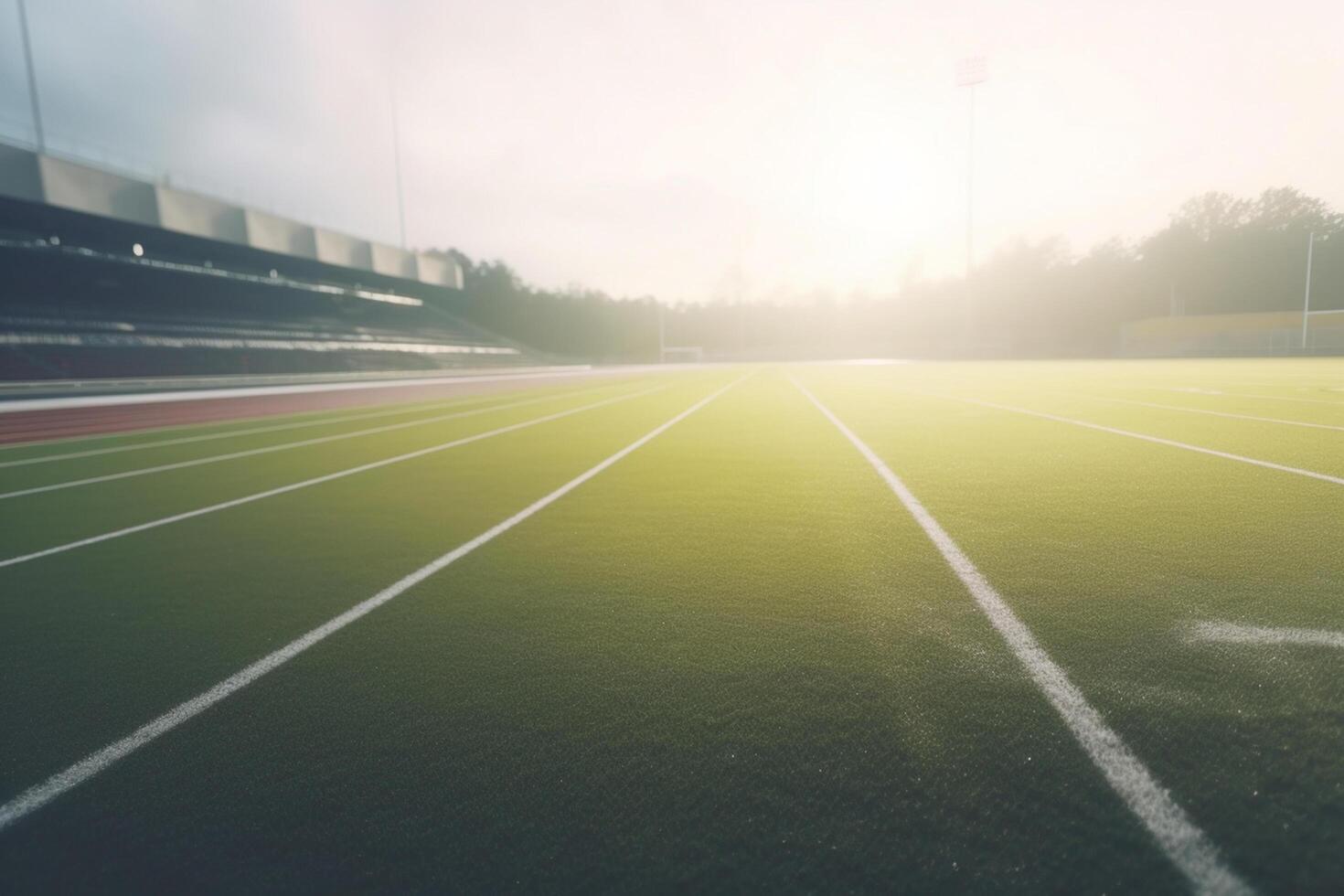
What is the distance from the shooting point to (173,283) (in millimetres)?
31562

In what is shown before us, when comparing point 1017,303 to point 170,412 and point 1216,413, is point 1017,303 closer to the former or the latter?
point 1216,413

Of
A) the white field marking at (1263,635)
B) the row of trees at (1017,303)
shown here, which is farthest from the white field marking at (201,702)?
the row of trees at (1017,303)

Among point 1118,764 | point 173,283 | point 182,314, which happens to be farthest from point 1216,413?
point 173,283

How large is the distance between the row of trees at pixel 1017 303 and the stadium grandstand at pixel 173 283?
20.8 m

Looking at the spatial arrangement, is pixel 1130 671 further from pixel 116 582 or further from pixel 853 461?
pixel 116 582

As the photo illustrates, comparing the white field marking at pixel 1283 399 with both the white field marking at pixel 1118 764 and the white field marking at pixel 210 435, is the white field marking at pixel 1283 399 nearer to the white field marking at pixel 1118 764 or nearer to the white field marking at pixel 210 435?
the white field marking at pixel 1118 764

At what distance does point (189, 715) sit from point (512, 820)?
1385 mm

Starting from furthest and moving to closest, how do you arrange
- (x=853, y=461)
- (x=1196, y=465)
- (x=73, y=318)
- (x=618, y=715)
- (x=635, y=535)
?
(x=73, y=318), (x=853, y=461), (x=1196, y=465), (x=635, y=535), (x=618, y=715)

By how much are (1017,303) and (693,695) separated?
296 ft

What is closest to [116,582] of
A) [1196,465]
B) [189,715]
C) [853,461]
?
[189,715]

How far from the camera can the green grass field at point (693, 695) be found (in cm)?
150

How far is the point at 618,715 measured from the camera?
203 cm

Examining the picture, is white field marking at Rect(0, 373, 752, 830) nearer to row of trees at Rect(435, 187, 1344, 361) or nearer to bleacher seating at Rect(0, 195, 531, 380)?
bleacher seating at Rect(0, 195, 531, 380)

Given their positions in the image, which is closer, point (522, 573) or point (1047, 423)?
point (522, 573)
